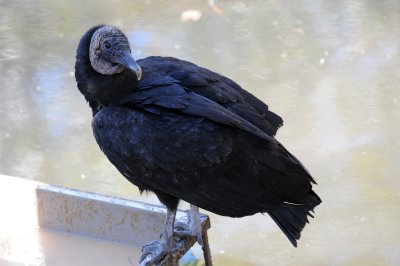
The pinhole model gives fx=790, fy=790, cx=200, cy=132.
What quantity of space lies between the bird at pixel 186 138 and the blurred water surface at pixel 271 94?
1.10 meters

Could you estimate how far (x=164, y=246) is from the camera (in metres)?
2.53

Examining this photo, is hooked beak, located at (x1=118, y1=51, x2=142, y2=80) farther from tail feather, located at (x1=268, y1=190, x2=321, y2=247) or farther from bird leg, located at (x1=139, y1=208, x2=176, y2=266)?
tail feather, located at (x1=268, y1=190, x2=321, y2=247)

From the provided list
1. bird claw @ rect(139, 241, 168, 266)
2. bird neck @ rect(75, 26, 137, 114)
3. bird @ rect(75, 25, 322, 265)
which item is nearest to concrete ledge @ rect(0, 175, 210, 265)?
bird claw @ rect(139, 241, 168, 266)

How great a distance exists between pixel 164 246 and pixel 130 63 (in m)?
0.61

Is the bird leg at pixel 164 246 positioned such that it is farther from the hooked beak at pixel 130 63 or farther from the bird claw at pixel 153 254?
the hooked beak at pixel 130 63

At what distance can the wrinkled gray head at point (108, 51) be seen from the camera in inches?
93.7

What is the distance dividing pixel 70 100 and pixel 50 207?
6.20 ft

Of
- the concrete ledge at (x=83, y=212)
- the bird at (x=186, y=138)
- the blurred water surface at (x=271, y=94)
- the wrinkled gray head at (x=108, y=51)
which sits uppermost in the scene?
the wrinkled gray head at (x=108, y=51)

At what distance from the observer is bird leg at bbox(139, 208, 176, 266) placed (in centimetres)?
251

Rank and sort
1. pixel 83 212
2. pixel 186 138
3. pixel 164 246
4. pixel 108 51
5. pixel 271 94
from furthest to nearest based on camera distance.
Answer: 1. pixel 271 94
2. pixel 83 212
3. pixel 164 246
4. pixel 108 51
5. pixel 186 138

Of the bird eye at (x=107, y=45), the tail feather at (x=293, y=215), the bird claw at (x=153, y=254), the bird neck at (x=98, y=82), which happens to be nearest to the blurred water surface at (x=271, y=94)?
the bird claw at (x=153, y=254)

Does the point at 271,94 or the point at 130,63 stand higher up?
the point at 130,63

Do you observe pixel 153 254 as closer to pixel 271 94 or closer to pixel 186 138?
pixel 186 138

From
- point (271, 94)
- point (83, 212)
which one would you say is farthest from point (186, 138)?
point (271, 94)
